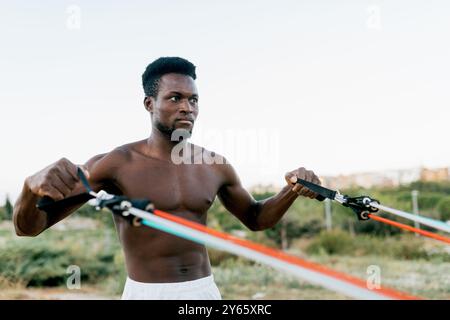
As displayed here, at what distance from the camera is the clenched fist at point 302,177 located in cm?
303

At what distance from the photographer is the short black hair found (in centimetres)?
321

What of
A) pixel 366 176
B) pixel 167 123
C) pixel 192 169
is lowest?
pixel 366 176

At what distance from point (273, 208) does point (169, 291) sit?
2.97 feet

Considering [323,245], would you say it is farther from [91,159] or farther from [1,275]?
[91,159]

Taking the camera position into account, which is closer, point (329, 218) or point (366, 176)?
point (329, 218)

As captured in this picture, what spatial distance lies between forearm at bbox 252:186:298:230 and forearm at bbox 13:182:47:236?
142 centimetres

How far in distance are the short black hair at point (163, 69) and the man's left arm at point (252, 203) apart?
659 mm

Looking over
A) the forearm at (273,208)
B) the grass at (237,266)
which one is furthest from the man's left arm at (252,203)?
the grass at (237,266)

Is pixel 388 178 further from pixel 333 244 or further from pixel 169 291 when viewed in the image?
pixel 169 291

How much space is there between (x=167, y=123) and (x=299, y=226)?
12643 mm

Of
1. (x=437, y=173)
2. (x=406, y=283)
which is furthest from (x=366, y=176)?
(x=406, y=283)

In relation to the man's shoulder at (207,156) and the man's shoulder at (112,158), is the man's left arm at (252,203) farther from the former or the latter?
the man's shoulder at (112,158)

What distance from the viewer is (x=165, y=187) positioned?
3045mm

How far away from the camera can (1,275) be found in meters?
10.6
